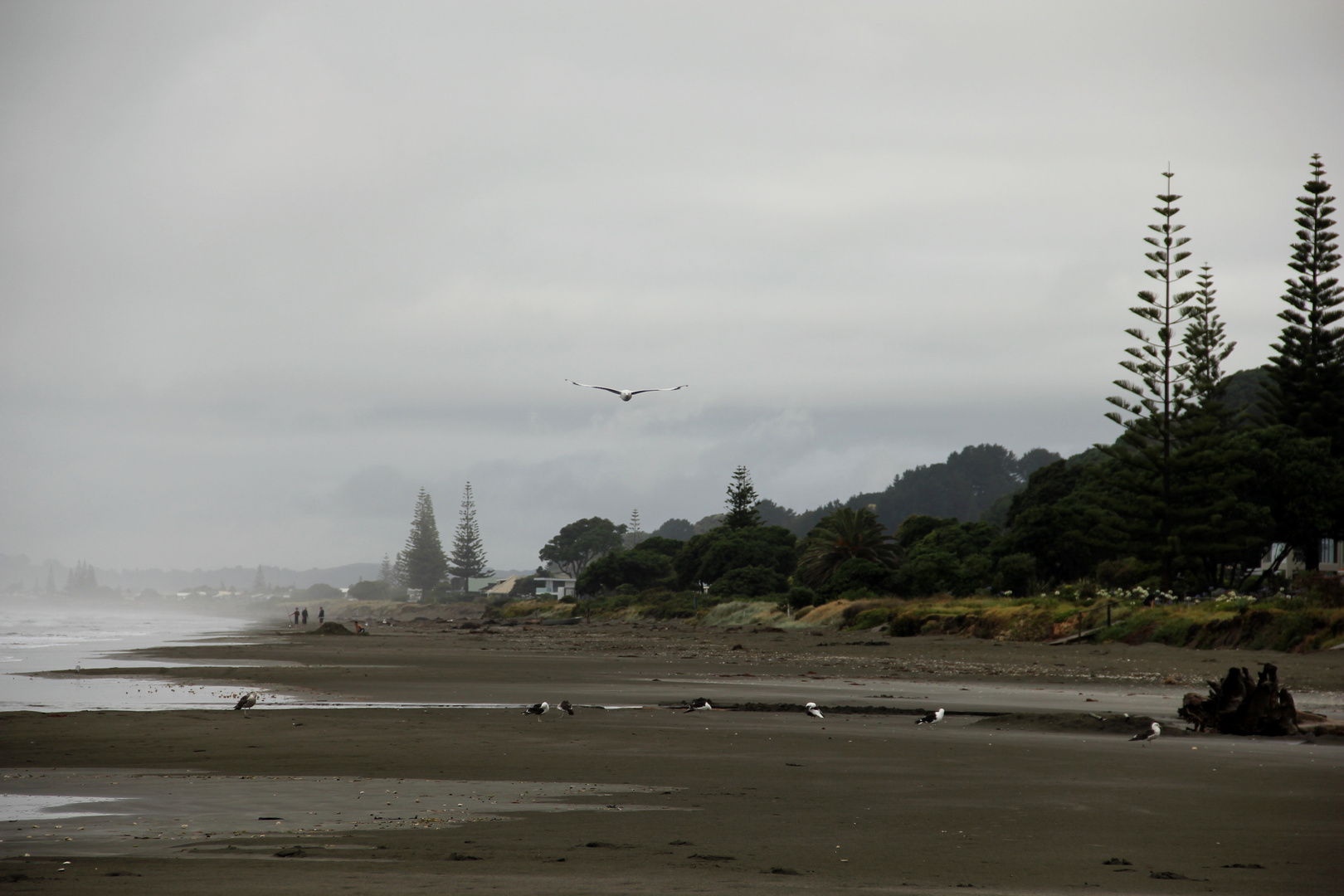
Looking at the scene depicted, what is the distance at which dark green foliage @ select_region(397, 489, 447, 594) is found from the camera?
190375 mm

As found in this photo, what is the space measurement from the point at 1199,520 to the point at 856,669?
2375 cm

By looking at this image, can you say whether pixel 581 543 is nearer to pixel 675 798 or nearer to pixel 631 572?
pixel 631 572

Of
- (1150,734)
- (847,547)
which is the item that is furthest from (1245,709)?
(847,547)

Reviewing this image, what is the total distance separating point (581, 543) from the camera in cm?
15200

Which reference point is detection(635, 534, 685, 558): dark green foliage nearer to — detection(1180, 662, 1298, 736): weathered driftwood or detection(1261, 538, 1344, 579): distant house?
detection(1261, 538, 1344, 579): distant house

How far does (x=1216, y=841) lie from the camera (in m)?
5.47

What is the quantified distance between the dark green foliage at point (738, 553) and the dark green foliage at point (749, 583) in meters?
3.16

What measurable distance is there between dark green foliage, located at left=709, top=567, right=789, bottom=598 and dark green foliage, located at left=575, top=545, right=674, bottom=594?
71.3 feet

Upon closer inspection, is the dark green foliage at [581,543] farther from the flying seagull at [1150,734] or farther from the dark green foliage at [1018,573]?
the flying seagull at [1150,734]

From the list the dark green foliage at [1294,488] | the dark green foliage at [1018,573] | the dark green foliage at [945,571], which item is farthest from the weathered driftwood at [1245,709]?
the dark green foliage at [945,571]

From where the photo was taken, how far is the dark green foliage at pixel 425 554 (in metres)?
190

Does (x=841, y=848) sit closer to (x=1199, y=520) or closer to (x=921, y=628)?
(x=921, y=628)

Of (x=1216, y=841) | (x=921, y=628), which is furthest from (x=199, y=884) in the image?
(x=921, y=628)

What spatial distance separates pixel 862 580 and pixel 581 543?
105m
